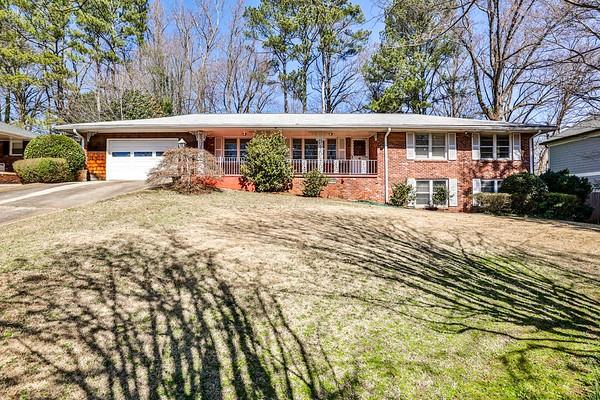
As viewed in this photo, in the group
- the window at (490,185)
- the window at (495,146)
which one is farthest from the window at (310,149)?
the window at (490,185)

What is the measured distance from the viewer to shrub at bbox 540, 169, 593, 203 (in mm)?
14391

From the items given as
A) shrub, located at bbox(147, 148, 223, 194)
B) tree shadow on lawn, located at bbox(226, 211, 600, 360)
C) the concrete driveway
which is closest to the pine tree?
shrub, located at bbox(147, 148, 223, 194)

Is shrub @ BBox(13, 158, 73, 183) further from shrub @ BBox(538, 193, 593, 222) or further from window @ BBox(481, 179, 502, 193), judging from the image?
shrub @ BBox(538, 193, 593, 222)

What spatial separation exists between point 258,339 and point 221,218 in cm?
541

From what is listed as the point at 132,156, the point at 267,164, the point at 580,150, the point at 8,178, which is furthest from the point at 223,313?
the point at 580,150

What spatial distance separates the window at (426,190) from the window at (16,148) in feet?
75.1

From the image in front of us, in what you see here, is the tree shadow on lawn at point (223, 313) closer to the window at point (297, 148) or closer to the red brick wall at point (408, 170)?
the red brick wall at point (408, 170)

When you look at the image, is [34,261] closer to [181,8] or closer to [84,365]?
[84,365]

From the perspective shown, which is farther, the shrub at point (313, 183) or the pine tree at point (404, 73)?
the pine tree at point (404, 73)

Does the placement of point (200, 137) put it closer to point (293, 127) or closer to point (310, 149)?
point (293, 127)

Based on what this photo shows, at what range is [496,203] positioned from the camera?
1420 centimetres

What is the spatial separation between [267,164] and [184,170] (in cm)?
360

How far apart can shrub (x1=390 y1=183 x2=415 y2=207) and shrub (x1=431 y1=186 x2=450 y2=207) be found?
1028mm

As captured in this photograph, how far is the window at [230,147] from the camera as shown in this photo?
17.4m
